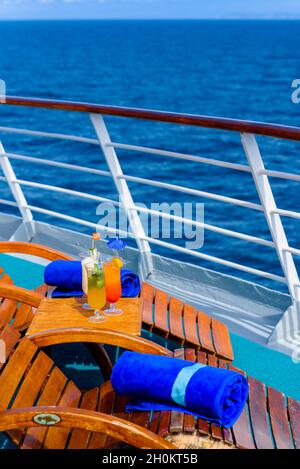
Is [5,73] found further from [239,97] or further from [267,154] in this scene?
[267,154]

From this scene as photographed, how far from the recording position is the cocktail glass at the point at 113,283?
276 cm

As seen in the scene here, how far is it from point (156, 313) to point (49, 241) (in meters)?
1.75

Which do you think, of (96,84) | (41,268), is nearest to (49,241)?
(41,268)

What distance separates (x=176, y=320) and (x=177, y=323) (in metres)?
0.03

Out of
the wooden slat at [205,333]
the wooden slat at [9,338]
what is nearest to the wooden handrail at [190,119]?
the wooden slat at [205,333]

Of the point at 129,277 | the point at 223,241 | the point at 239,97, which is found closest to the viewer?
the point at 129,277

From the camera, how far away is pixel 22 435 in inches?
89.0

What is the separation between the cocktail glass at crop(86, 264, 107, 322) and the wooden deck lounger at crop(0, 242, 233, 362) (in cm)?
26

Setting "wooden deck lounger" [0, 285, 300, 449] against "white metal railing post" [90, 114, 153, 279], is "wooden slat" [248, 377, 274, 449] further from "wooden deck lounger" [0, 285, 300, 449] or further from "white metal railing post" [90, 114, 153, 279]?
"white metal railing post" [90, 114, 153, 279]

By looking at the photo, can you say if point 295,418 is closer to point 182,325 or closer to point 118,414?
point 118,414

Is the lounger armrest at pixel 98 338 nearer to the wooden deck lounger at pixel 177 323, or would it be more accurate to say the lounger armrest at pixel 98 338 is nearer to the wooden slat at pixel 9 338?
the wooden slat at pixel 9 338

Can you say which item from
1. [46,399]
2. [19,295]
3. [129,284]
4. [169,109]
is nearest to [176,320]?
[129,284]

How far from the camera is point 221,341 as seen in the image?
2941mm

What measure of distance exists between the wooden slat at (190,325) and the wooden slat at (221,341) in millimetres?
82
